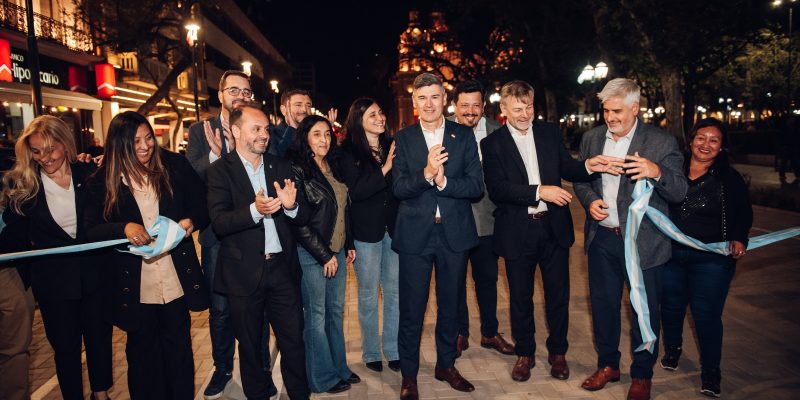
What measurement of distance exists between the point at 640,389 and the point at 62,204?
4412 millimetres

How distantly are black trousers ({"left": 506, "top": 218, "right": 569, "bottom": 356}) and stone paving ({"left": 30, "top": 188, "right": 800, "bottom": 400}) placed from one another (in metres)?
0.31

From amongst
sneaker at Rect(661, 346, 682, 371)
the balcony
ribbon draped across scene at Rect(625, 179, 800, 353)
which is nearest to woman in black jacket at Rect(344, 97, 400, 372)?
ribbon draped across scene at Rect(625, 179, 800, 353)

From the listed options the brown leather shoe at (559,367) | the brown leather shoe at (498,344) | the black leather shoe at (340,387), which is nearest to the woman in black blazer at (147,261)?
the black leather shoe at (340,387)

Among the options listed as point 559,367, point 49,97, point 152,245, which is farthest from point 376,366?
point 49,97

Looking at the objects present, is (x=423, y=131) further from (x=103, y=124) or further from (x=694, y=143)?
(x=103, y=124)

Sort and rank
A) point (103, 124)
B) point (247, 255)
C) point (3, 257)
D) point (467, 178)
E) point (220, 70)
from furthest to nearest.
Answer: point (220, 70)
point (103, 124)
point (467, 178)
point (247, 255)
point (3, 257)

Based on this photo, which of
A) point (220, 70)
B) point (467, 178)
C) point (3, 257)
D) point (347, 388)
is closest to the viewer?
point (3, 257)

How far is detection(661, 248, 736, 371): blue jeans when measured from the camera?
4121 mm

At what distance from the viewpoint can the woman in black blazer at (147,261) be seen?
350 cm

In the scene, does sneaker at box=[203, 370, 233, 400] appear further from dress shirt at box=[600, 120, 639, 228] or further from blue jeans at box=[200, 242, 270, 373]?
dress shirt at box=[600, 120, 639, 228]

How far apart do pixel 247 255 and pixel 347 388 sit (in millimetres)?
1482

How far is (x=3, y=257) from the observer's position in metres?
3.35

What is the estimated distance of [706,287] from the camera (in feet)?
13.7

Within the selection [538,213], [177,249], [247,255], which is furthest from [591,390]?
[177,249]
